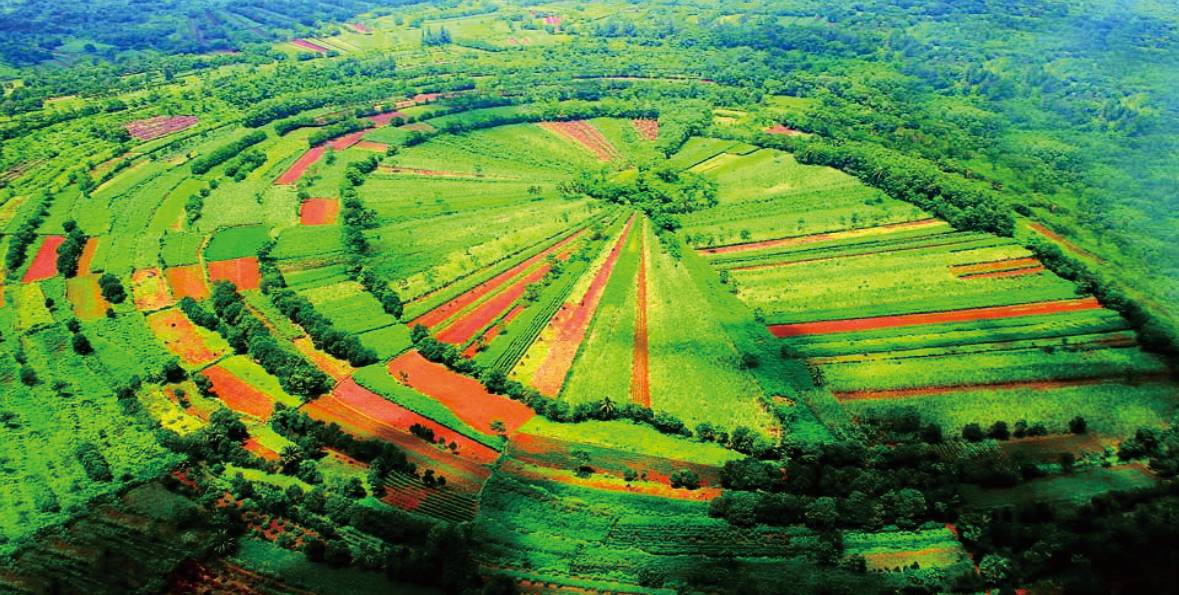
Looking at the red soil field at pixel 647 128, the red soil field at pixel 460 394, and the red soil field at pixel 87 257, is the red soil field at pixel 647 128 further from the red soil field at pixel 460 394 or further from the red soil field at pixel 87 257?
the red soil field at pixel 87 257

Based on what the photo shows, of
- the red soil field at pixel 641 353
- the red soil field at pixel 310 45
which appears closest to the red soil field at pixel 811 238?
the red soil field at pixel 641 353

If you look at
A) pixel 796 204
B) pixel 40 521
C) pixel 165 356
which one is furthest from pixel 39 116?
pixel 796 204

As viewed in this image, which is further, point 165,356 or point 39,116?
point 39,116

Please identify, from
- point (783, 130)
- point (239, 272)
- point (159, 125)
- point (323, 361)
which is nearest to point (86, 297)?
point (239, 272)

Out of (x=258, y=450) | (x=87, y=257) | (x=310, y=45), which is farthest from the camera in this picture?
(x=310, y=45)

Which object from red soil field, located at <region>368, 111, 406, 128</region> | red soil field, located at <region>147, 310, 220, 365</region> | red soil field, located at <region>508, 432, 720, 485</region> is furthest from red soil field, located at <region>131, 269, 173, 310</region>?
red soil field, located at <region>368, 111, 406, 128</region>

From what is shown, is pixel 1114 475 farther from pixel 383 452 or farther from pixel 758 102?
pixel 758 102

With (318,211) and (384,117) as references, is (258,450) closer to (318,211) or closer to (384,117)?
(318,211)
